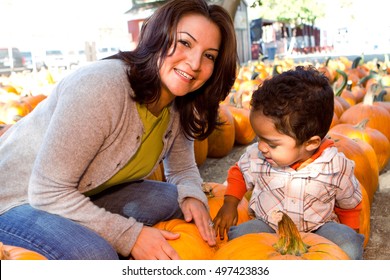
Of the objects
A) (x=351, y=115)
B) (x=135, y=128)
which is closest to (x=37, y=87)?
(x=351, y=115)

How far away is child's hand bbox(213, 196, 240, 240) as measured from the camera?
2170 mm

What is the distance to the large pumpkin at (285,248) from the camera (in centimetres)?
160

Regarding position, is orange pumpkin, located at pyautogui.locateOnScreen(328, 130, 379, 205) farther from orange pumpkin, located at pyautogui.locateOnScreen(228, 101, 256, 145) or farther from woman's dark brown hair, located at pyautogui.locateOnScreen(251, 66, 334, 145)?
orange pumpkin, located at pyautogui.locateOnScreen(228, 101, 256, 145)

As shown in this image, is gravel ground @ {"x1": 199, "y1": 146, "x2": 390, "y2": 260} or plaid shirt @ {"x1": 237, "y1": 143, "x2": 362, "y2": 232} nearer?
plaid shirt @ {"x1": 237, "y1": 143, "x2": 362, "y2": 232}

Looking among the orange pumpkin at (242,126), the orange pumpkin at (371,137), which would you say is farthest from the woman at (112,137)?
the orange pumpkin at (242,126)

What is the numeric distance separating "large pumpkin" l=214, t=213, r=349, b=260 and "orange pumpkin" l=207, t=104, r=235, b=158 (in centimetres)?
242

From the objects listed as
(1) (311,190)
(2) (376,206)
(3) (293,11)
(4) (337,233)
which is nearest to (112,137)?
(1) (311,190)

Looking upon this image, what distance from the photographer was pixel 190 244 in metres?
2.00

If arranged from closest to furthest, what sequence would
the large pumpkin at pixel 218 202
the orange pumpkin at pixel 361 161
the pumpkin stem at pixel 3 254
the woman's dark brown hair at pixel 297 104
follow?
the pumpkin stem at pixel 3 254, the woman's dark brown hair at pixel 297 104, the large pumpkin at pixel 218 202, the orange pumpkin at pixel 361 161

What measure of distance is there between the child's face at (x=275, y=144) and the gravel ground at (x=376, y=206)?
0.75 m

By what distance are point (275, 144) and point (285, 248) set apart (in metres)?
0.49

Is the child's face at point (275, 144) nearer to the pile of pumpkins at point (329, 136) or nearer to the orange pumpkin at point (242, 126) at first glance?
the pile of pumpkins at point (329, 136)

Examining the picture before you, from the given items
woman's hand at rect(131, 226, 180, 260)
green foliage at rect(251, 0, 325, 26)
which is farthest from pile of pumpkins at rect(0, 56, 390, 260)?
green foliage at rect(251, 0, 325, 26)
